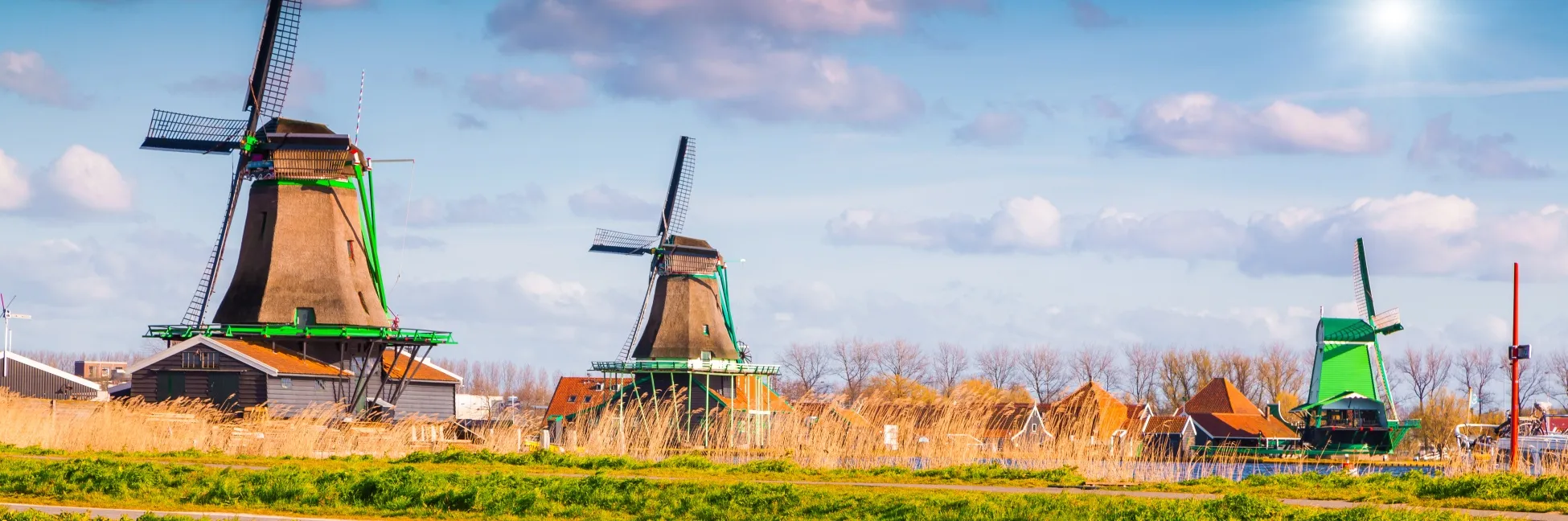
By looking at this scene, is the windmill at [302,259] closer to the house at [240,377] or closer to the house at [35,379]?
the house at [240,377]

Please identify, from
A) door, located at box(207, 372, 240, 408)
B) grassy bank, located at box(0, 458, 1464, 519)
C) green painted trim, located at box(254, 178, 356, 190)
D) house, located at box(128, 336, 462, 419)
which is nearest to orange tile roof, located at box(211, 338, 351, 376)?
house, located at box(128, 336, 462, 419)

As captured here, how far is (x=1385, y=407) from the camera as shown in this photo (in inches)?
2552

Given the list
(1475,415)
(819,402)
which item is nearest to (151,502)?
(819,402)

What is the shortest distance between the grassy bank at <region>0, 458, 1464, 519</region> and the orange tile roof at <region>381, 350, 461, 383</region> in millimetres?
17438

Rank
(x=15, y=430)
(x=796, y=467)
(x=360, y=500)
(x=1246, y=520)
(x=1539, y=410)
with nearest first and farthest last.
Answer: (x=1246, y=520) < (x=360, y=500) < (x=796, y=467) < (x=15, y=430) < (x=1539, y=410)

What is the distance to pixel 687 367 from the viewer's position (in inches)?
1970

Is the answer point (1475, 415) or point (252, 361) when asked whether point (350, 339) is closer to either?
point (252, 361)

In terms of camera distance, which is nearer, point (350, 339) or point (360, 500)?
point (360, 500)

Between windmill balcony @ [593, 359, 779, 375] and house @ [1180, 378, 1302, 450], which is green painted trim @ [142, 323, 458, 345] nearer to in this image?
windmill balcony @ [593, 359, 779, 375]

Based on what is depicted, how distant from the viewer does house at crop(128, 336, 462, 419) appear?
32.7m

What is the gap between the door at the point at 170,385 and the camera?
3341cm

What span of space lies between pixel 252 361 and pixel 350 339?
11.6ft

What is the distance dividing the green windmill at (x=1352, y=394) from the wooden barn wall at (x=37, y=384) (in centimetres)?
4871

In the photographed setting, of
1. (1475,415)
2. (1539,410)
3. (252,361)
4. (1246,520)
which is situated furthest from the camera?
(1475,415)
